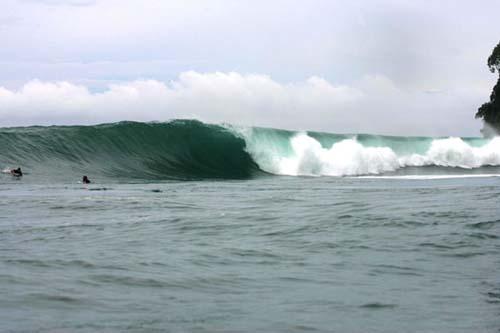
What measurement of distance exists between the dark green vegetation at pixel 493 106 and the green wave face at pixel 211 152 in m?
5.26

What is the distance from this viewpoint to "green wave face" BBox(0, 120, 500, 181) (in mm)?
30000

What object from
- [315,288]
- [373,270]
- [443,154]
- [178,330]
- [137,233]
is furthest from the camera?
[443,154]

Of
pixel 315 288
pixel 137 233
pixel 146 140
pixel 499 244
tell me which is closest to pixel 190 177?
pixel 146 140

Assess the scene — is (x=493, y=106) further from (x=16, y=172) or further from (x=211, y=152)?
(x=16, y=172)

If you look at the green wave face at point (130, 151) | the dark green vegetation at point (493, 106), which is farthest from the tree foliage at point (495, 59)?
the green wave face at point (130, 151)

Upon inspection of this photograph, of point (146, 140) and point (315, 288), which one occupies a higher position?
point (146, 140)

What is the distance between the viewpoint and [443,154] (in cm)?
4516

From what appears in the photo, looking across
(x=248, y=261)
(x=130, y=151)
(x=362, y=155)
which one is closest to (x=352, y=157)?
(x=362, y=155)

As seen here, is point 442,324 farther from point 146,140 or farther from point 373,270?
point 146,140

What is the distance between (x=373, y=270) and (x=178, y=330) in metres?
2.95

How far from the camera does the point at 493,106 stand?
54.0 meters

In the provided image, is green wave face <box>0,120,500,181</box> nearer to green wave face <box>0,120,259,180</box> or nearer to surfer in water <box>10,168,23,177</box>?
green wave face <box>0,120,259,180</box>

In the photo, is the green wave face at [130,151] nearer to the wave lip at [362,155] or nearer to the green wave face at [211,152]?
the green wave face at [211,152]

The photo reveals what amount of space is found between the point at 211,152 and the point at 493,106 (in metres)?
26.5
